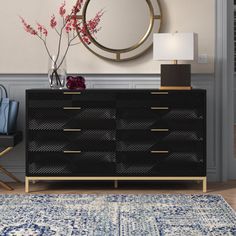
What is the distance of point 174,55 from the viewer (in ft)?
16.5

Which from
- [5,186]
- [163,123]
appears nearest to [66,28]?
[163,123]

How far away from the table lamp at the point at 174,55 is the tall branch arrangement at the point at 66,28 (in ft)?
2.28

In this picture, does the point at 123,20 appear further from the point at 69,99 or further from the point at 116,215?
the point at 116,215

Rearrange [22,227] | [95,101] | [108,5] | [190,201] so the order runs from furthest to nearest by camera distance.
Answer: [108,5] < [95,101] < [190,201] < [22,227]

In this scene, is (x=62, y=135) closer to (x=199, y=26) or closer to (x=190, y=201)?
(x=190, y=201)

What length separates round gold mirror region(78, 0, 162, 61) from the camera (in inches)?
213

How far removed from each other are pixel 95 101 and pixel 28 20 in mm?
1103

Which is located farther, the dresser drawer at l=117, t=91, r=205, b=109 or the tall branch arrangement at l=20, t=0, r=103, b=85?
the tall branch arrangement at l=20, t=0, r=103, b=85

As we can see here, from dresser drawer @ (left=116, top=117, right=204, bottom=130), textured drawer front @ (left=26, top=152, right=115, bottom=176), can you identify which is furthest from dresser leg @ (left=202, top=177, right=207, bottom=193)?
textured drawer front @ (left=26, top=152, right=115, bottom=176)

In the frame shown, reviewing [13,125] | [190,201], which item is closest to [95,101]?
[13,125]

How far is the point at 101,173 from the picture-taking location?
5055mm

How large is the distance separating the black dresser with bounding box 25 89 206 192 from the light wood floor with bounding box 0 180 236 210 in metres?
0.13

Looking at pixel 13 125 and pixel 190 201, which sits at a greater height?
pixel 13 125

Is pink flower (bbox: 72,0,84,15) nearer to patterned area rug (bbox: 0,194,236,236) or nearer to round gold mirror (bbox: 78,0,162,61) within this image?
round gold mirror (bbox: 78,0,162,61)
